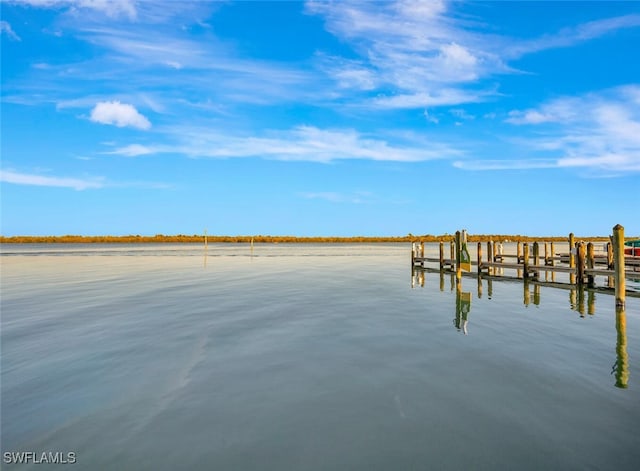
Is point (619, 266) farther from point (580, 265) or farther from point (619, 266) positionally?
point (580, 265)

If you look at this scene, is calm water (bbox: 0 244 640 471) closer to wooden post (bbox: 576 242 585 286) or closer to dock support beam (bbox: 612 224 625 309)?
dock support beam (bbox: 612 224 625 309)

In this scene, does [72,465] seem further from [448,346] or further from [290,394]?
[448,346]

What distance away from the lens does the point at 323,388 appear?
22.4 ft

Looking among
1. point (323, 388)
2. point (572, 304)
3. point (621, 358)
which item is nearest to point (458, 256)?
point (572, 304)

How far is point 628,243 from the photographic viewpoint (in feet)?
95.2

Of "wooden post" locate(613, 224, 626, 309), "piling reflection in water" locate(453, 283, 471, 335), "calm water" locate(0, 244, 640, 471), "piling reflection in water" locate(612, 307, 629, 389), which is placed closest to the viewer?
"calm water" locate(0, 244, 640, 471)

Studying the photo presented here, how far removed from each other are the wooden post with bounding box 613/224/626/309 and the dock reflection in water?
400 mm

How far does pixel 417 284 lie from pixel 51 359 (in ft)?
61.3

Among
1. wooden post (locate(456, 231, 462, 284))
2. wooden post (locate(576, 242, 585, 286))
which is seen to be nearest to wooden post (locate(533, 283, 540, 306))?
wooden post (locate(576, 242, 585, 286))

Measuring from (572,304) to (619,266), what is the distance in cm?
228

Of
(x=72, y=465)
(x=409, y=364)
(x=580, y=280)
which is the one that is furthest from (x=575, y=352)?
(x=580, y=280)

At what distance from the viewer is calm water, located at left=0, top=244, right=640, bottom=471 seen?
15.8ft

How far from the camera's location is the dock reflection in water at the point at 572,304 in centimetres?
792

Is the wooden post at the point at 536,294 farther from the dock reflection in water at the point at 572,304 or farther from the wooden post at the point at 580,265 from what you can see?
the wooden post at the point at 580,265
